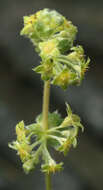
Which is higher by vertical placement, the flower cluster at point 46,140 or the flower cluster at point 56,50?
the flower cluster at point 56,50

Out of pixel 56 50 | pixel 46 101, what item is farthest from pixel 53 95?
pixel 56 50

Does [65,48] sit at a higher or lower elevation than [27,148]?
higher

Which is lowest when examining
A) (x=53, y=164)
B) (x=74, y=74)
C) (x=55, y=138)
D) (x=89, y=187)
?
(x=89, y=187)

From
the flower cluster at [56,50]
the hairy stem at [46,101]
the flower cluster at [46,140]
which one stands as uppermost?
the flower cluster at [56,50]

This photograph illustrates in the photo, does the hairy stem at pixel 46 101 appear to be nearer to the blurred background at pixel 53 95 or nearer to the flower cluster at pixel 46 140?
the flower cluster at pixel 46 140

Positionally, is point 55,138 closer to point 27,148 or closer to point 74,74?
point 27,148

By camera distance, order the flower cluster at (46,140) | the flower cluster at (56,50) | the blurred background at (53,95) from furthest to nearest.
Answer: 1. the blurred background at (53,95)
2. the flower cluster at (46,140)
3. the flower cluster at (56,50)

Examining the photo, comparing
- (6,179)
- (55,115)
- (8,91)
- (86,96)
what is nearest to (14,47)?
(8,91)

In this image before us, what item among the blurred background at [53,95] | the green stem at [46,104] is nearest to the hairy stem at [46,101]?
the green stem at [46,104]
